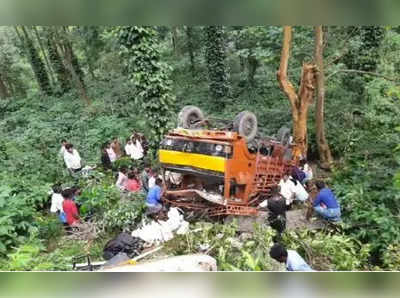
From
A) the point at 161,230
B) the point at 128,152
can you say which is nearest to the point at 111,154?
the point at 128,152

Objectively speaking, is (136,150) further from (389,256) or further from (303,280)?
(303,280)

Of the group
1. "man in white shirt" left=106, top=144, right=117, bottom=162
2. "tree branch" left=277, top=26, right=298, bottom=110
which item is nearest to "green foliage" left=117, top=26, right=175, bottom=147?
"man in white shirt" left=106, top=144, right=117, bottom=162

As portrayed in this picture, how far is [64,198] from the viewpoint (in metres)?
7.02

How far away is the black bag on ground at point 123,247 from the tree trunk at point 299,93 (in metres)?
4.83

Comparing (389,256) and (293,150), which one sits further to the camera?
(293,150)

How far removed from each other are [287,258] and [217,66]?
1300 cm

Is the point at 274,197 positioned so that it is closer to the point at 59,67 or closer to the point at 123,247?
the point at 123,247

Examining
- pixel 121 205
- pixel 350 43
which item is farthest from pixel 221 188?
pixel 350 43

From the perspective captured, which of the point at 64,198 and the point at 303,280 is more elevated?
the point at 303,280

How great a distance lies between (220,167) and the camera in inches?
265

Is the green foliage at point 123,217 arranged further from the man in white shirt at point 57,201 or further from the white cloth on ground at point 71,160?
the white cloth on ground at point 71,160

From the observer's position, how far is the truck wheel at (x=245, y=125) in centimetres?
750

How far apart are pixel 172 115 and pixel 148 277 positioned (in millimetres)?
10174

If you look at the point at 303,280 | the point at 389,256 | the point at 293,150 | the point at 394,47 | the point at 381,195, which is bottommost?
the point at 389,256
